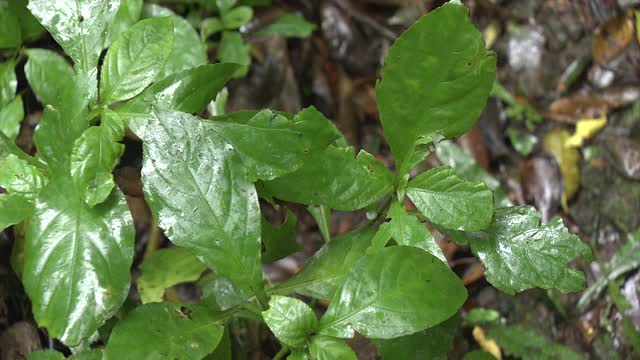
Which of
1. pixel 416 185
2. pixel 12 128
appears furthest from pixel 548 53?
pixel 12 128

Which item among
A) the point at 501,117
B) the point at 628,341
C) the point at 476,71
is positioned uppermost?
the point at 476,71

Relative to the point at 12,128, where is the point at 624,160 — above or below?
below

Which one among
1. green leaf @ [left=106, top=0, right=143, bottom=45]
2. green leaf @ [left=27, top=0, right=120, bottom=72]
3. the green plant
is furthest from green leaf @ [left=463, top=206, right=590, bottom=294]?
green leaf @ [left=106, top=0, right=143, bottom=45]

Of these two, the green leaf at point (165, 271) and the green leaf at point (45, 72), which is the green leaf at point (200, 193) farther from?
the green leaf at point (45, 72)

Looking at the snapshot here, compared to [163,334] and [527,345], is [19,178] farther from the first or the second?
[527,345]

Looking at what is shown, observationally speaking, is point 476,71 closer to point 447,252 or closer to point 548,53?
point 447,252

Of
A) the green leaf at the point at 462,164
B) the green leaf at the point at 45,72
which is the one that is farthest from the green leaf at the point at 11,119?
the green leaf at the point at 462,164

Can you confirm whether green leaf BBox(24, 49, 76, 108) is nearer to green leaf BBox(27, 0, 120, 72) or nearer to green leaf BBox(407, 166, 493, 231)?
green leaf BBox(27, 0, 120, 72)

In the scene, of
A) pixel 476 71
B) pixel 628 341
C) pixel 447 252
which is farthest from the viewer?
pixel 447 252
